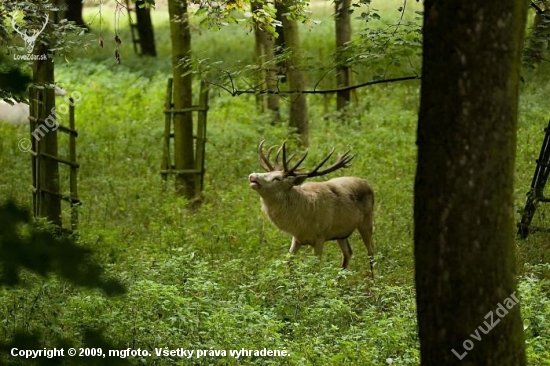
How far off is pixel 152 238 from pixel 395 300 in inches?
165

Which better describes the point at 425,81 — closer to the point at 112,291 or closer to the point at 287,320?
the point at 112,291

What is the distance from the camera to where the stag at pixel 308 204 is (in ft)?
39.8

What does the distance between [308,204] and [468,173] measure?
7.72 m

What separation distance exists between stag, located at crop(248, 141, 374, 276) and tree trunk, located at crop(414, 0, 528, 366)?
23.5 feet

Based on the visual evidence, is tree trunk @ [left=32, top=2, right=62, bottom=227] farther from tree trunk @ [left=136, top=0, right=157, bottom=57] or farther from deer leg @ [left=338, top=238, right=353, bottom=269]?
tree trunk @ [left=136, top=0, right=157, bottom=57]

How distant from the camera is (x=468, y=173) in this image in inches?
181

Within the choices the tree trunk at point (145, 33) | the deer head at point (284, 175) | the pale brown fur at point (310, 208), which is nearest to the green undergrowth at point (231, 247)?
the pale brown fur at point (310, 208)

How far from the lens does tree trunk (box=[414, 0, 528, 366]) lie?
4559mm

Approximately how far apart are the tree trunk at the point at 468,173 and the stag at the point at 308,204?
715 centimetres

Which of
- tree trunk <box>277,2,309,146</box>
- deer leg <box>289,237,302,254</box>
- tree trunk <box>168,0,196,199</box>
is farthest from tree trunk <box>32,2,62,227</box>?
tree trunk <box>277,2,309,146</box>

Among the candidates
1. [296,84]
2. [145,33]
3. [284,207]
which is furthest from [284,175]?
[145,33]

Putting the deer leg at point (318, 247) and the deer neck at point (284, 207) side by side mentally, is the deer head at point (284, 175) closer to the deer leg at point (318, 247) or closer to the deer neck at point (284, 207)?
the deer neck at point (284, 207)

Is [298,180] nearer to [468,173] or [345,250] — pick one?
[345,250]

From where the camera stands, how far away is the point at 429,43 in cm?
469
